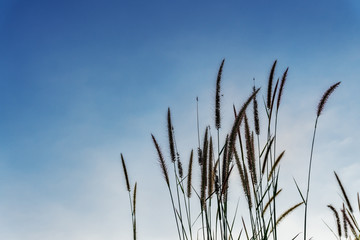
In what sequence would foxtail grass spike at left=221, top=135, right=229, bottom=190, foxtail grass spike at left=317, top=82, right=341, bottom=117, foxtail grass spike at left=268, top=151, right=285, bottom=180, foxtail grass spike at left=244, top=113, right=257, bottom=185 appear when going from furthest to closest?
foxtail grass spike at left=317, top=82, right=341, bottom=117
foxtail grass spike at left=268, top=151, right=285, bottom=180
foxtail grass spike at left=244, top=113, right=257, bottom=185
foxtail grass spike at left=221, top=135, right=229, bottom=190

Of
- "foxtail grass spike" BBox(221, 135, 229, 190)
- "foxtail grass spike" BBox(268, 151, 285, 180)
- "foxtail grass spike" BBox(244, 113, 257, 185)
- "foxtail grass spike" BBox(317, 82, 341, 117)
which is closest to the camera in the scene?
"foxtail grass spike" BBox(221, 135, 229, 190)

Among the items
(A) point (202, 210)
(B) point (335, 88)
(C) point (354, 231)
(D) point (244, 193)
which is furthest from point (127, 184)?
(C) point (354, 231)

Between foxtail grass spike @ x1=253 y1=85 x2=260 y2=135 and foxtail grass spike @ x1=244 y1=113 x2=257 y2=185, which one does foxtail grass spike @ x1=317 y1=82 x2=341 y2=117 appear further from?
foxtail grass spike @ x1=244 y1=113 x2=257 y2=185

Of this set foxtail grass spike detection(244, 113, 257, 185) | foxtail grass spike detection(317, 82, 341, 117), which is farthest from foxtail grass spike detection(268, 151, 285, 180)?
foxtail grass spike detection(317, 82, 341, 117)

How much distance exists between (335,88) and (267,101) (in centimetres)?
70

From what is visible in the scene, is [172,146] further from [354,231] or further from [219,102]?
[354,231]

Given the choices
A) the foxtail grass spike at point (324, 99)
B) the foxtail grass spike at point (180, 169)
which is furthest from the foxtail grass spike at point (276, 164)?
the foxtail grass spike at point (180, 169)

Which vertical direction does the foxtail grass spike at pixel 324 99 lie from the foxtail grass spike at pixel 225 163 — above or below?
above

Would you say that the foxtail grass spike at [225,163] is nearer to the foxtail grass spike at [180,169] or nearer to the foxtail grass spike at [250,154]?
the foxtail grass spike at [250,154]

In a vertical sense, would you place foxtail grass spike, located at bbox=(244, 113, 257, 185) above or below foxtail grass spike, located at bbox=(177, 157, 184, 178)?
below

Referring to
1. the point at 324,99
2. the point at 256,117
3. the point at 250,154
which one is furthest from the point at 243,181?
the point at 324,99

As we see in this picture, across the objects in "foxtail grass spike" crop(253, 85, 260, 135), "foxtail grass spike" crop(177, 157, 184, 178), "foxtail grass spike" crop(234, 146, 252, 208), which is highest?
"foxtail grass spike" crop(253, 85, 260, 135)

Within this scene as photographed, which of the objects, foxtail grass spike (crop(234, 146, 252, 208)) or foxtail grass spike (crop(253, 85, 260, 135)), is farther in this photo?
foxtail grass spike (crop(253, 85, 260, 135))

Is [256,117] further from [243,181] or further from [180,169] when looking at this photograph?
[180,169]
